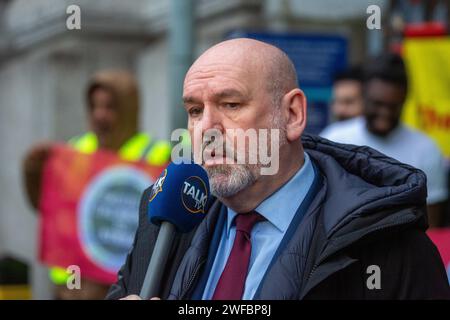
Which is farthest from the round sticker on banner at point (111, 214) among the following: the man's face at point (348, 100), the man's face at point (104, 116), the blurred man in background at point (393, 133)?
the man's face at point (348, 100)

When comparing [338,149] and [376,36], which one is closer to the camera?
[338,149]

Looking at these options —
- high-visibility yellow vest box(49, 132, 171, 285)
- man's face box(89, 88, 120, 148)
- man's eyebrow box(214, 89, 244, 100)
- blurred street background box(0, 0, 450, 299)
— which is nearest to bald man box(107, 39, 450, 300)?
man's eyebrow box(214, 89, 244, 100)

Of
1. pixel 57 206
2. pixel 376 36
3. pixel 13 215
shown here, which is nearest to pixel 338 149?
pixel 57 206

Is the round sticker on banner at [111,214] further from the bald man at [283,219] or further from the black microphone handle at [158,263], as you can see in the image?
the black microphone handle at [158,263]

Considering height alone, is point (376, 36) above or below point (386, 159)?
above

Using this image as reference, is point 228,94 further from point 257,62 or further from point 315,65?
point 315,65

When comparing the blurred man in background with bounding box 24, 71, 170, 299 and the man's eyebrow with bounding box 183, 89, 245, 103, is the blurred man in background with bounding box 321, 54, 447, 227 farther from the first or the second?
the man's eyebrow with bounding box 183, 89, 245, 103

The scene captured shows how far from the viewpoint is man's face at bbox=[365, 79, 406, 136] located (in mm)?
6219

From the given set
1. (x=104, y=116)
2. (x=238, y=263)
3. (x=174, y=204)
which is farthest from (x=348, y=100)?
(x=174, y=204)

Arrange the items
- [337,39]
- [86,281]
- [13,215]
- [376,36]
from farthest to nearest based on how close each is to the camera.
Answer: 1. [13,215]
2. [376,36]
3. [337,39]
4. [86,281]

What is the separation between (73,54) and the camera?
39.1 ft

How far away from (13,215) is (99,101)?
660 cm
